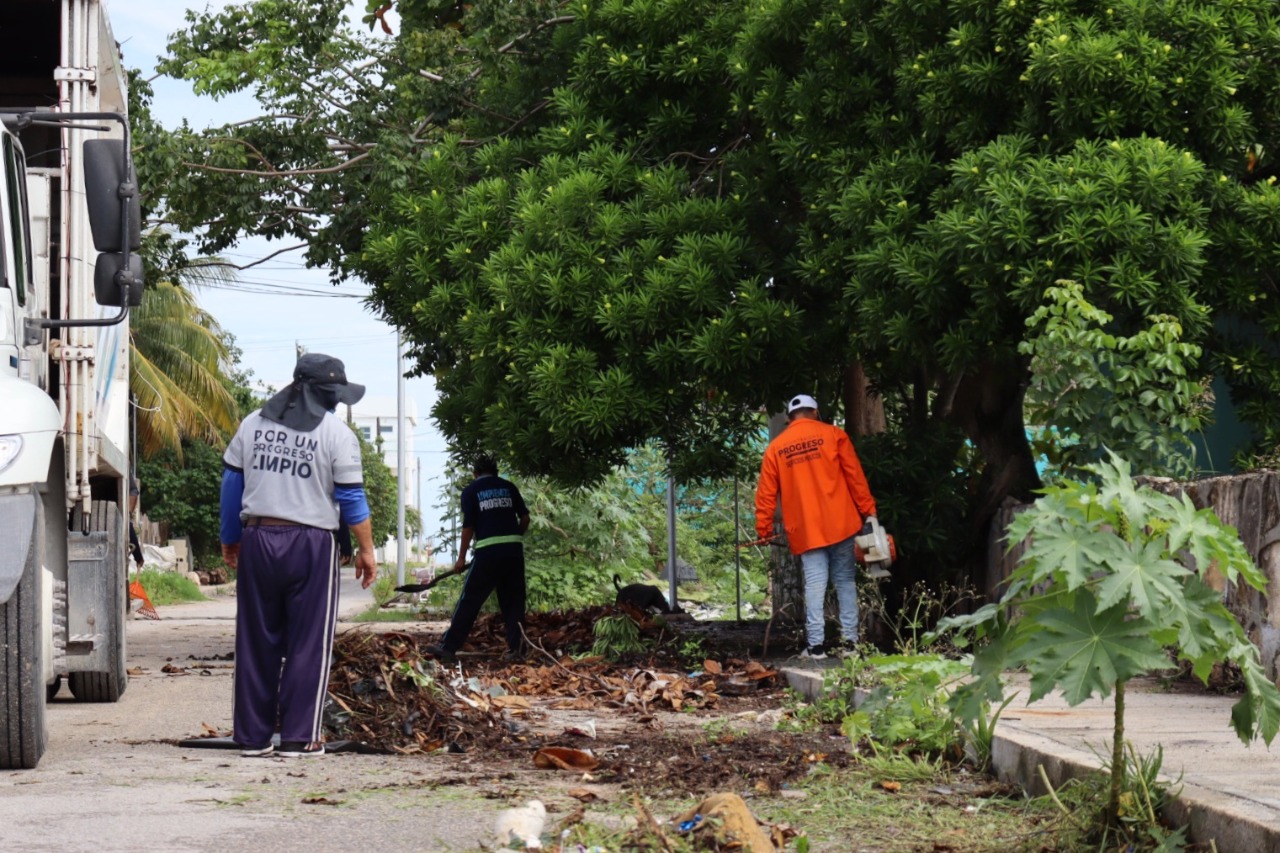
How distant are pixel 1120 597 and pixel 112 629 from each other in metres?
7.16

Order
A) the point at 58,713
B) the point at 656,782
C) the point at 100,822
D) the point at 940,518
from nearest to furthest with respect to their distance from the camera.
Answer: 1. the point at 100,822
2. the point at 656,782
3. the point at 58,713
4. the point at 940,518

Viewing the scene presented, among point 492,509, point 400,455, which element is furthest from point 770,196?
point 400,455

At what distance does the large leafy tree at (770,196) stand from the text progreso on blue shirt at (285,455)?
4070mm

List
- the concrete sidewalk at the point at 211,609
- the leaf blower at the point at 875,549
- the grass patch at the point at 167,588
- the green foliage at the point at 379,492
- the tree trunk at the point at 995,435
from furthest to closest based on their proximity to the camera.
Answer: the green foliage at the point at 379,492 → the grass patch at the point at 167,588 → the concrete sidewalk at the point at 211,609 → the tree trunk at the point at 995,435 → the leaf blower at the point at 875,549

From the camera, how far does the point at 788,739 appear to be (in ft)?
24.5

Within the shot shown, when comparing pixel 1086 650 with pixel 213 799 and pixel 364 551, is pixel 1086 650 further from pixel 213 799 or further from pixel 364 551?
pixel 364 551

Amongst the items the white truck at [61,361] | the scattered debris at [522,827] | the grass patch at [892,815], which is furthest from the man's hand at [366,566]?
the scattered debris at [522,827]

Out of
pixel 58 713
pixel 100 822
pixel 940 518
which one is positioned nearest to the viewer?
pixel 100 822

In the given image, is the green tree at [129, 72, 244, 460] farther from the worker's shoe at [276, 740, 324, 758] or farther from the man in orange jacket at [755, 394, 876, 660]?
the worker's shoe at [276, 740, 324, 758]

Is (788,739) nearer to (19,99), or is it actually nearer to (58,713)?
(58,713)

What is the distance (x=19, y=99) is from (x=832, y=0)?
552 centimetres

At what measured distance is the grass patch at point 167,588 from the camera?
3191 cm

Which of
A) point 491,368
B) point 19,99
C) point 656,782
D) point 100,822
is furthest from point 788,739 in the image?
point 19,99

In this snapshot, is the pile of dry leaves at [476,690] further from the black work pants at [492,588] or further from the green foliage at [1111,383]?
the green foliage at [1111,383]
